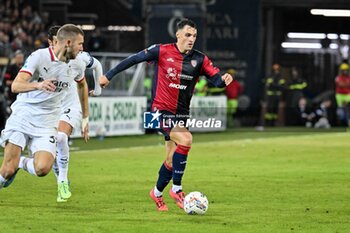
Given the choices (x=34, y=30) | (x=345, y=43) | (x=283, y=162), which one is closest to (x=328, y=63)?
(x=345, y=43)

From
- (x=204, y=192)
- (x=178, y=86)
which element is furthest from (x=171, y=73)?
(x=204, y=192)

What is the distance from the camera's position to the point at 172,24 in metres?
36.3

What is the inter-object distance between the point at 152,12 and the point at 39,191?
21.9 meters

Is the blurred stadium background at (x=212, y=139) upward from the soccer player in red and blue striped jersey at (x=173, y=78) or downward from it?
downward

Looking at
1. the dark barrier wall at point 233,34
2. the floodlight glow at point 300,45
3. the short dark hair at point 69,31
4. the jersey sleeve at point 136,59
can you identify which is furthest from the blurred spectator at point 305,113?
the short dark hair at point 69,31

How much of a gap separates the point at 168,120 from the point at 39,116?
1.55m

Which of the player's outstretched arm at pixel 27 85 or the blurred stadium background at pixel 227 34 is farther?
the blurred stadium background at pixel 227 34

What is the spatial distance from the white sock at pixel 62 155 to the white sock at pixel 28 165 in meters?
1.05

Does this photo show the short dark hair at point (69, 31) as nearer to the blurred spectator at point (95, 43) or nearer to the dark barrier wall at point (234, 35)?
the blurred spectator at point (95, 43)

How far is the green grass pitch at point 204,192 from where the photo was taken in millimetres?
11797

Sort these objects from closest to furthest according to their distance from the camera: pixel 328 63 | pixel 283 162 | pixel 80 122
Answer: pixel 80 122
pixel 283 162
pixel 328 63

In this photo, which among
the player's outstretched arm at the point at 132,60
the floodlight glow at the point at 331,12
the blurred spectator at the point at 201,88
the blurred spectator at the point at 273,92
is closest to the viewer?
the player's outstretched arm at the point at 132,60

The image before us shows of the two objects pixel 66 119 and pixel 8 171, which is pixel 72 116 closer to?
pixel 66 119

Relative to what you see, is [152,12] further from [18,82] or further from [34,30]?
[18,82]
